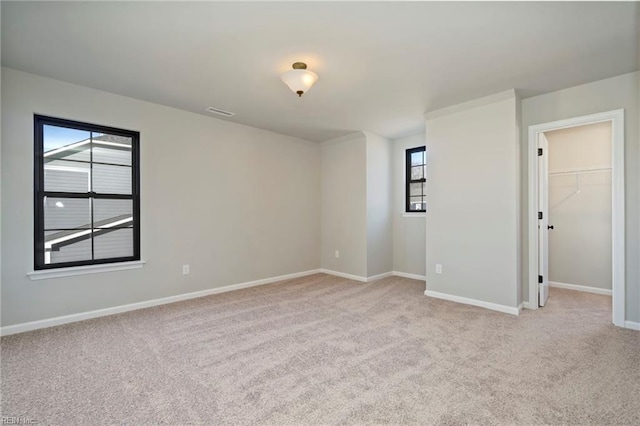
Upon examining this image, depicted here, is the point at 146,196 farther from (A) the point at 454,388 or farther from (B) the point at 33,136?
(A) the point at 454,388

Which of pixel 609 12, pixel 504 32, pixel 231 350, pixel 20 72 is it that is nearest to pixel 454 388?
pixel 231 350

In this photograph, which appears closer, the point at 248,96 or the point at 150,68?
the point at 150,68

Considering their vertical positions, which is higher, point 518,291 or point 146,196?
point 146,196

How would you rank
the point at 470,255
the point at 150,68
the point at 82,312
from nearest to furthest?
the point at 150,68, the point at 82,312, the point at 470,255

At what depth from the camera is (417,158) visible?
5445 millimetres

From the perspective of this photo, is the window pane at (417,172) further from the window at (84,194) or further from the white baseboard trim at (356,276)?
the window at (84,194)

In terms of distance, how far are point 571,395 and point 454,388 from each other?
0.71 metres

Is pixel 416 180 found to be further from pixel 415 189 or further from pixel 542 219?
pixel 542 219

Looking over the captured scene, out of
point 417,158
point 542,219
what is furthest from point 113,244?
point 542,219

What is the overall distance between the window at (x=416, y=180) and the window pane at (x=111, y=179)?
4301 mm

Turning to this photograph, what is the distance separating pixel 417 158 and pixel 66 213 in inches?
197

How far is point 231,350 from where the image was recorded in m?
2.61

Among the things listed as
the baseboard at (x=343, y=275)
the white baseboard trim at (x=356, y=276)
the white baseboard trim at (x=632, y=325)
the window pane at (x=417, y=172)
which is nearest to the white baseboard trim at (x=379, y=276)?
the white baseboard trim at (x=356, y=276)

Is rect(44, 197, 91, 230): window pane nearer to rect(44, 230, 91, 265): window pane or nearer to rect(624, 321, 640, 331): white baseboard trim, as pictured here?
rect(44, 230, 91, 265): window pane
